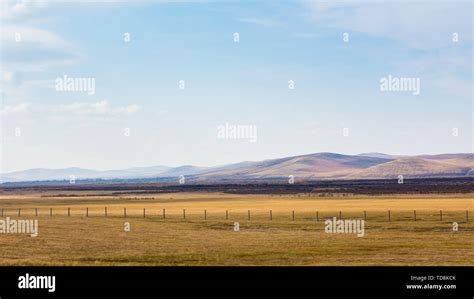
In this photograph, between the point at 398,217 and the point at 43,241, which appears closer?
the point at 43,241

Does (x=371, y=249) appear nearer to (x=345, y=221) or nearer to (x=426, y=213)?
(x=345, y=221)

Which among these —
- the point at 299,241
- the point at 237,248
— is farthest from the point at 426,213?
the point at 237,248

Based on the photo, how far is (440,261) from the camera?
3366cm

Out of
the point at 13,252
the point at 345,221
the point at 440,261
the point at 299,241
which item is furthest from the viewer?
the point at 345,221

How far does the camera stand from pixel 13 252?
129 feet

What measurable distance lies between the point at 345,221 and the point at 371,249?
25562 mm

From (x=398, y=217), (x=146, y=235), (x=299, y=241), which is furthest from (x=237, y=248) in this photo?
(x=398, y=217)
